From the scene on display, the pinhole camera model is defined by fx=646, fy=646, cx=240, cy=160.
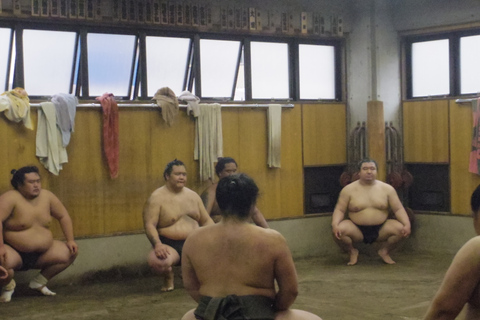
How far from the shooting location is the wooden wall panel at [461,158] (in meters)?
6.68

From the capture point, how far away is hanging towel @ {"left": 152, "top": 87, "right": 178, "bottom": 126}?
20.1 ft

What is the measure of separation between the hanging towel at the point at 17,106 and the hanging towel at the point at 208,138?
5.28 feet

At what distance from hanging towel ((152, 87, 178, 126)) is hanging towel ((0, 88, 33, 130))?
1215mm

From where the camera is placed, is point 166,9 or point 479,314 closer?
point 479,314

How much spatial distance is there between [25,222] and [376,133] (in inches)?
146

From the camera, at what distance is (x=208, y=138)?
6.37 meters

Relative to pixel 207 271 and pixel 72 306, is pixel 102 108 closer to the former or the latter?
pixel 72 306

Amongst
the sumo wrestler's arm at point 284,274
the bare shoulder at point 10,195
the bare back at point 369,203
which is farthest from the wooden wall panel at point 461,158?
the sumo wrestler's arm at point 284,274

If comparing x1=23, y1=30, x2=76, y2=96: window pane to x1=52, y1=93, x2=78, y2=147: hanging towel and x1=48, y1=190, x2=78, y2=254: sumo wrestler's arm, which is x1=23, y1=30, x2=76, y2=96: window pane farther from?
x1=48, y1=190, x2=78, y2=254: sumo wrestler's arm

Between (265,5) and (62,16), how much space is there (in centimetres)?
215

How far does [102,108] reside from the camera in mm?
5887

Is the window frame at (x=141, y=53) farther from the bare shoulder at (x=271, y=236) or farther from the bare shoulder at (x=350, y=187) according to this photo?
the bare shoulder at (x=271, y=236)

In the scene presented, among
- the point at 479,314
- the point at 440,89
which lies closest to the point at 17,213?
the point at 479,314

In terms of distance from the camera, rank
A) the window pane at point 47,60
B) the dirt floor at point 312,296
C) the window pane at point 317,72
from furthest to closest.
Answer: the window pane at point 317,72 → the window pane at point 47,60 → the dirt floor at point 312,296
